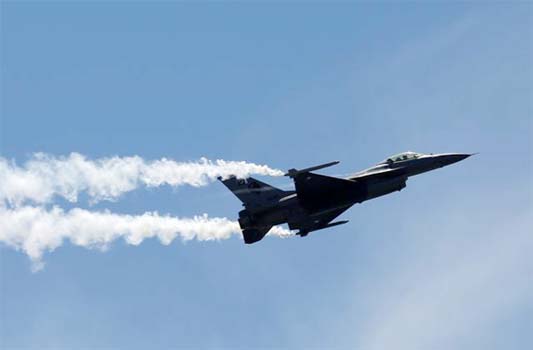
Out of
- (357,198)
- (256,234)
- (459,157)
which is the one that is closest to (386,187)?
(357,198)

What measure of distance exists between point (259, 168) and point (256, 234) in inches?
186

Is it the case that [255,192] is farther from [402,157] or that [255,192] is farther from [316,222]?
[402,157]

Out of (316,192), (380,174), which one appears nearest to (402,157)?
(380,174)

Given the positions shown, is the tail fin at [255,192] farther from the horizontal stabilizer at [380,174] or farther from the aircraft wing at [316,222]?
the horizontal stabilizer at [380,174]

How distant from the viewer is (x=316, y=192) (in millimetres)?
50875

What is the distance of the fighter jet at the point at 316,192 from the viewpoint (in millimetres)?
51000

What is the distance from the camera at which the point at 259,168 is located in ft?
167

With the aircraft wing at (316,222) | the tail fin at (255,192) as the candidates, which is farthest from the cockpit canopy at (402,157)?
the tail fin at (255,192)

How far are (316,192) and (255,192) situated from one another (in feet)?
13.4

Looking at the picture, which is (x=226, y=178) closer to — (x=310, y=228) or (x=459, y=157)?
(x=310, y=228)

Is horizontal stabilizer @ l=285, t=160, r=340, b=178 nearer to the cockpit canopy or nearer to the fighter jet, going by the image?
the fighter jet

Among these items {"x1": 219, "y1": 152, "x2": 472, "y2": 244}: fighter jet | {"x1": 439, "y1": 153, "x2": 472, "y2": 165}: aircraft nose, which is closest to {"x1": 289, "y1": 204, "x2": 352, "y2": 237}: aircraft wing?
{"x1": 219, "y1": 152, "x2": 472, "y2": 244}: fighter jet

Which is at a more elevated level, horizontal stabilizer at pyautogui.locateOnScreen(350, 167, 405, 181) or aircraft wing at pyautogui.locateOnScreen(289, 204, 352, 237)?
horizontal stabilizer at pyautogui.locateOnScreen(350, 167, 405, 181)

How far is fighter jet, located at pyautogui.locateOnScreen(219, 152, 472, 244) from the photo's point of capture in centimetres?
5100
